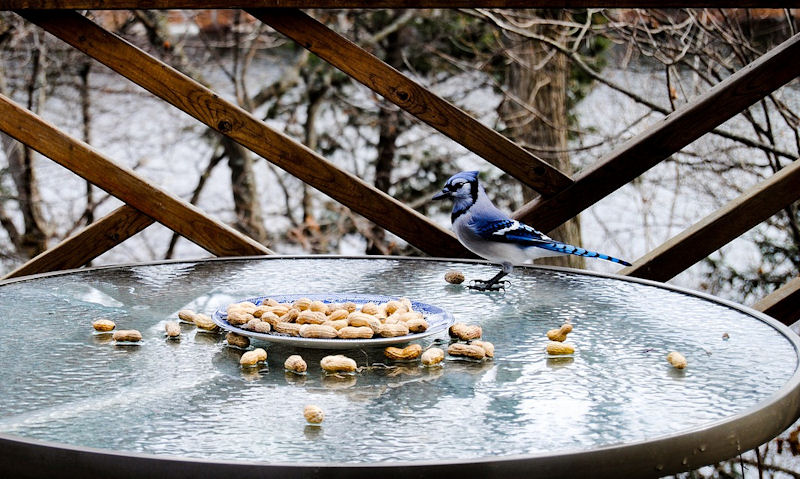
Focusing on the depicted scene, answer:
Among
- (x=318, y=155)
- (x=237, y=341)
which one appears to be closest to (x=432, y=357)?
(x=237, y=341)

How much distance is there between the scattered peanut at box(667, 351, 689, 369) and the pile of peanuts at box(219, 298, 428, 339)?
0.34 metres

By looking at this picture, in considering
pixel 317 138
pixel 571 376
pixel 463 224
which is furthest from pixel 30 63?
pixel 571 376

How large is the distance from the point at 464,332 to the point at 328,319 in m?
0.20

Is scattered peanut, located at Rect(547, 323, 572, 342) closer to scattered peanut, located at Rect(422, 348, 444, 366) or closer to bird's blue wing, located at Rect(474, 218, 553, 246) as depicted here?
scattered peanut, located at Rect(422, 348, 444, 366)

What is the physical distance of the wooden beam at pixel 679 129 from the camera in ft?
7.95

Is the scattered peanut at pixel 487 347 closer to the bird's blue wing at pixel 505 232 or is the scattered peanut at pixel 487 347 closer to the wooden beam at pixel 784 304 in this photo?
the bird's blue wing at pixel 505 232

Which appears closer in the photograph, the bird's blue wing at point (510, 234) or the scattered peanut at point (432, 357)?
the scattered peanut at point (432, 357)

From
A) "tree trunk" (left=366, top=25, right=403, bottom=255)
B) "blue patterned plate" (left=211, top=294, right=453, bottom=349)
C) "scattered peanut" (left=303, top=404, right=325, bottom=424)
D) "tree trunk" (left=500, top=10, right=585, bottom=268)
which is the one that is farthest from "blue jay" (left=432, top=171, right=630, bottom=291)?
"tree trunk" (left=366, top=25, right=403, bottom=255)

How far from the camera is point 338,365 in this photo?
133 centimetres

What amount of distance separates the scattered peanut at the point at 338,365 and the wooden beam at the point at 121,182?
1.19 m

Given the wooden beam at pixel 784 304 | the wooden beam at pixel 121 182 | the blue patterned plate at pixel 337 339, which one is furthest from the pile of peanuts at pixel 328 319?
the wooden beam at pixel 784 304

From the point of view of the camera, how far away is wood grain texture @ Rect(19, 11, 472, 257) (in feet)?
8.18

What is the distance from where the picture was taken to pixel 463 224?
195cm

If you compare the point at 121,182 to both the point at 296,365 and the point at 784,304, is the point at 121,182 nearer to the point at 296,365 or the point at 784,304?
the point at 296,365
